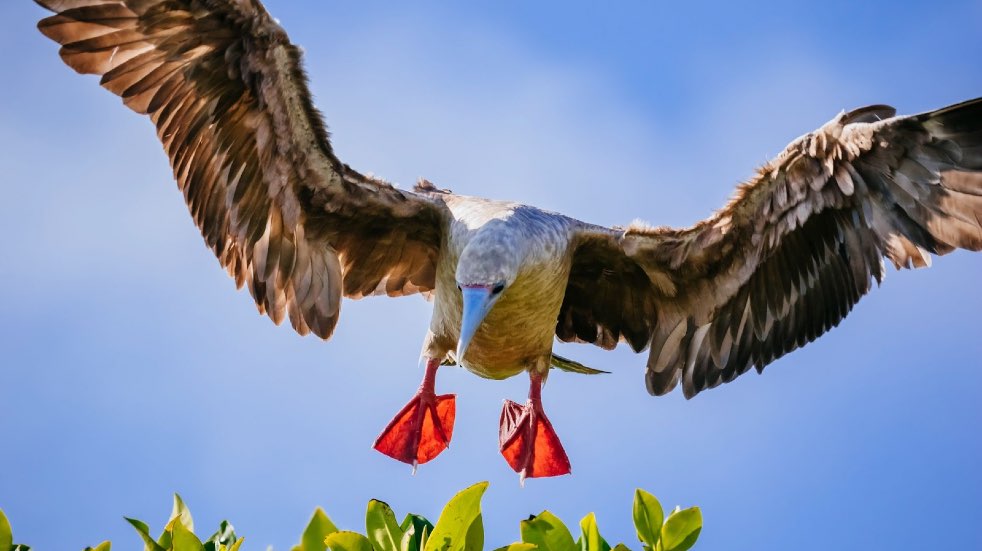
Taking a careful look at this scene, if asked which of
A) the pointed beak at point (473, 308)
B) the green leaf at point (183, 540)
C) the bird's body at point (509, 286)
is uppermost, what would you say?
the bird's body at point (509, 286)

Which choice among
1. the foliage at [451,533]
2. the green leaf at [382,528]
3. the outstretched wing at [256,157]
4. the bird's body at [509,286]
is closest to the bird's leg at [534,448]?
the bird's body at [509,286]

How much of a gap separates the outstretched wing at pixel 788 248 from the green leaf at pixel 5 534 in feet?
13.3

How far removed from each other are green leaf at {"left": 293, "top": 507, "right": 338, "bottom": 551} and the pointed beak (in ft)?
7.47

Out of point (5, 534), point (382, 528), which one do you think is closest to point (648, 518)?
point (382, 528)

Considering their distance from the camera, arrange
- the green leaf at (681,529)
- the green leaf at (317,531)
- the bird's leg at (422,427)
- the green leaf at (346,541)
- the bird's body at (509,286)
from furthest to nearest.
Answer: the bird's leg at (422,427) → the bird's body at (509,286) → the green leaf at (681,529) → the green leaf at (317,531) → the green leaf at (346,541)

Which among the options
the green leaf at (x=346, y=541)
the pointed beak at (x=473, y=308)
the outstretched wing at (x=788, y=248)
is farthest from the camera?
the outstretched wing at (x=788, y=248)

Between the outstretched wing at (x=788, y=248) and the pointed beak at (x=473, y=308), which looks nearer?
the pointed beak at (x=473, y=308)

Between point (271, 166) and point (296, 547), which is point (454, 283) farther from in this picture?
point (296, 547)

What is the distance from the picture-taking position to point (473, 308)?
562 centimetres

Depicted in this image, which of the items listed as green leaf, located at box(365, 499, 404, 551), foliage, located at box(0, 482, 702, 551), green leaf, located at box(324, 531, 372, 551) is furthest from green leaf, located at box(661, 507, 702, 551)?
green leaf, located at box(324, 531, 372, 551)

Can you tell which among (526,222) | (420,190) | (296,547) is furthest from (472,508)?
(420,190)

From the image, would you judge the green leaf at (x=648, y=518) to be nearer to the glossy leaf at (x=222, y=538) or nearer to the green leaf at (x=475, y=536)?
the green leaf at (x=475, y=536)

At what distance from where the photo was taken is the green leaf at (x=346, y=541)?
10.2ft

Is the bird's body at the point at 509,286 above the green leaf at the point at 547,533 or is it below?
above
